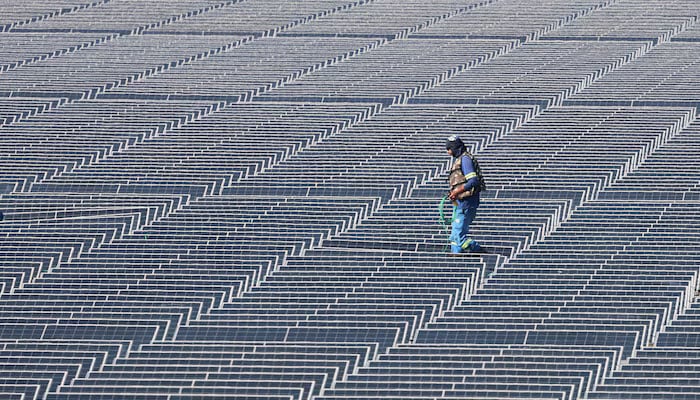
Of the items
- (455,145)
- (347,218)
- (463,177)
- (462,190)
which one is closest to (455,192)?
(462,190)

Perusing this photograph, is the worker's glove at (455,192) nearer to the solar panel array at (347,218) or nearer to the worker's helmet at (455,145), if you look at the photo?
the worker's helmet at (455,145)

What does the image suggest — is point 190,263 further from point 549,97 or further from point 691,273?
point 549,97

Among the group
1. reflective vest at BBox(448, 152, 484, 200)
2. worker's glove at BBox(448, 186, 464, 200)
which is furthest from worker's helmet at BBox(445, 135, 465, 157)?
worker's glove at BBox(448, 186, 464, 200)

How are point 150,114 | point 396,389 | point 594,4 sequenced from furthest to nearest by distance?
point 594,4, point 150,114, point 396,389

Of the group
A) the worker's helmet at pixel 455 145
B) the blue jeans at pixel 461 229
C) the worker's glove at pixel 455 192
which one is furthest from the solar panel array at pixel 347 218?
the worker's helmet at pixel 455 145

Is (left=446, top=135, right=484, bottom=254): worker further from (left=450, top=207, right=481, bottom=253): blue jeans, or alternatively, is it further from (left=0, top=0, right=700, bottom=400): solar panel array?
(left=0, top=0, right=700, bottom=400): solar panel array

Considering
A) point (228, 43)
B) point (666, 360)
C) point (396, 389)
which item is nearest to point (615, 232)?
point (666, 360)

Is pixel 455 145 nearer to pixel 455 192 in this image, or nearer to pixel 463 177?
pixel 463 177
